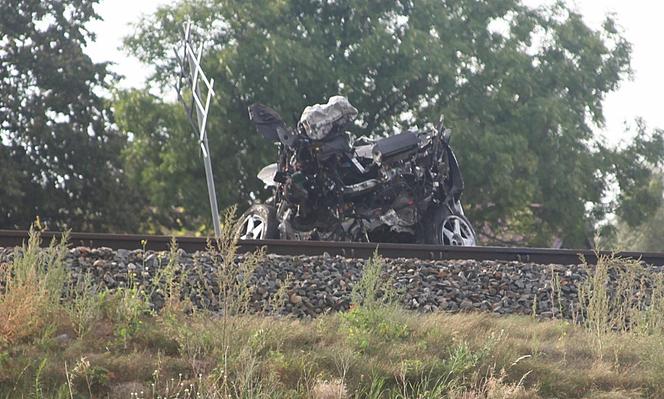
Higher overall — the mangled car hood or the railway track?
the mangled car hood

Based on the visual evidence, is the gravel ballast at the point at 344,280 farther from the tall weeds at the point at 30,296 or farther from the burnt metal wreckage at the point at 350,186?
the burnt metal wreckage at the point at 350,186

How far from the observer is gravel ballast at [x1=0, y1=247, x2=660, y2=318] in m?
12.5

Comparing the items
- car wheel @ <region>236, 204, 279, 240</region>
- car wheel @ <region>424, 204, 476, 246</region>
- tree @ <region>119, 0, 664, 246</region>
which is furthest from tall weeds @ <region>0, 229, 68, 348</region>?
tree @ <region>119, 0, 664, 246</region>

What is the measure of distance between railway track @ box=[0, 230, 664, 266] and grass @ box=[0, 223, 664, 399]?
2026 mm

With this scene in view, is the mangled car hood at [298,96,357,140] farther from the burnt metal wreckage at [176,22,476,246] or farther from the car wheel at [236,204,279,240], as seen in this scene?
the car wheel at [236,204,279,240]

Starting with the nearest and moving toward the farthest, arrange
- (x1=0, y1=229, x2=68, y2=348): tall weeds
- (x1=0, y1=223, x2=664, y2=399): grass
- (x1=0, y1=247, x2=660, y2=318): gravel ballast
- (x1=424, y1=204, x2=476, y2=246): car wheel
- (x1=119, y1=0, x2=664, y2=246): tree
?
1. (x1=0, y1=223, x2=664, y2=399): grass
2. (x1=0, y1=229, x2=68, y2=348): tall weeds
3. (x1=0, y1=247, x2=660, y2=318): gravel ballast
4. (x1=424, y1=204, x2=476, y2=246): car wheel
5. (x1=119, y1=0, x2=664, y2=246): tree

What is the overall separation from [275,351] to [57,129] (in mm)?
26243

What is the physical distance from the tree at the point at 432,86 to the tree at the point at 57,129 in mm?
1325

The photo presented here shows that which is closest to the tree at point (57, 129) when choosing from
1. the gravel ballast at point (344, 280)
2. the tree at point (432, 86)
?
the tree at point (432, 86)

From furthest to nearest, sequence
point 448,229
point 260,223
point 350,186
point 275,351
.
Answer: point 448,229 → point 260,223 → point 350,186 → point 275,351

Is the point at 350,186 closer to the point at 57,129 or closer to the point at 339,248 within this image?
the point at 339,248

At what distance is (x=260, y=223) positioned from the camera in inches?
739

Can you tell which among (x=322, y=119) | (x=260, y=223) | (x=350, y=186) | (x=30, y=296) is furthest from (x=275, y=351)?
(x=260, y=223)

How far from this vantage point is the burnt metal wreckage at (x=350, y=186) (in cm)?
1822
